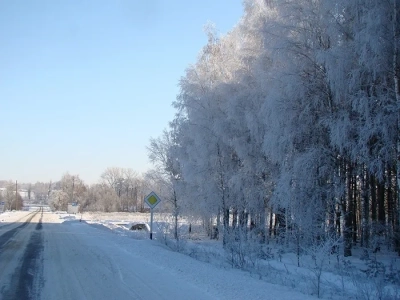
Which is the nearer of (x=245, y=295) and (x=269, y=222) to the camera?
(x=245, y=295)

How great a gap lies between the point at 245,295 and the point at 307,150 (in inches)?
420

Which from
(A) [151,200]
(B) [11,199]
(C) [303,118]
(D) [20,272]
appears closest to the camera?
(D) [20,272]

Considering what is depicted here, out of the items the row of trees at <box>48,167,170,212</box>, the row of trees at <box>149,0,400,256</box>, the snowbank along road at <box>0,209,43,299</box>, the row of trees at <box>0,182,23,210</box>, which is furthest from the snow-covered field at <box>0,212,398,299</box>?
the row of trees at <box>0,182,23,210</box>

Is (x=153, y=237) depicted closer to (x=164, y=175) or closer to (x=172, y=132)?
(x=172, y=132)

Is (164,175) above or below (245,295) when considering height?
above

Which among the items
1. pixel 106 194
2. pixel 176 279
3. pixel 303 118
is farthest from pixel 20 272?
pixel 106 194

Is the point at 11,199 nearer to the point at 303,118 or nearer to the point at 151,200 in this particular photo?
the point at 151,200

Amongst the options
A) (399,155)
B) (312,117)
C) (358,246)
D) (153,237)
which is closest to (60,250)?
(153,237)

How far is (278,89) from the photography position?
1852cm

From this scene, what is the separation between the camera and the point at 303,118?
1847cm

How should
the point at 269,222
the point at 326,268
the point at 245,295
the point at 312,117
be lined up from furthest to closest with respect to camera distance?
the point at 269,222 < the point at 312,117 < the point at 326,268 < the point at 245,295

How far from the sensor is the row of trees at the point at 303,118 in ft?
50.5

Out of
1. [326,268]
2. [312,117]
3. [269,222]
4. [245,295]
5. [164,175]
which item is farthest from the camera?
[164,175]

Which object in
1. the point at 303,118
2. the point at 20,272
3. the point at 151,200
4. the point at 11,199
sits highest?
the point at 303,118
